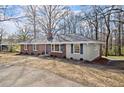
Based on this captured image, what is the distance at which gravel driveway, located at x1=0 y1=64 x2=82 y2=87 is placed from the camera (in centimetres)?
651

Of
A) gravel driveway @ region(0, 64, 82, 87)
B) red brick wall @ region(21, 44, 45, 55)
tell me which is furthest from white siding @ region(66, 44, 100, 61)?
gravel driveway @ region(0, 64, 82, 87)

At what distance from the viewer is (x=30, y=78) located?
6992 mm

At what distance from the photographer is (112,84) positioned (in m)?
6.64

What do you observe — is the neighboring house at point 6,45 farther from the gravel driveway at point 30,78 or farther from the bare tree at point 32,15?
the gravel driveway at point 30,78

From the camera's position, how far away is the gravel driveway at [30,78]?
651cm

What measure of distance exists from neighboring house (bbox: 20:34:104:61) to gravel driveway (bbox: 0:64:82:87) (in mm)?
4538

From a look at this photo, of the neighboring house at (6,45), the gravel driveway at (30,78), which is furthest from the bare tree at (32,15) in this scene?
the gravel driveway at (30,78)

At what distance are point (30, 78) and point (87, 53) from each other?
18.0 ft

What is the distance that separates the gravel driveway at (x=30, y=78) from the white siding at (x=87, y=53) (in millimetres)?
4472

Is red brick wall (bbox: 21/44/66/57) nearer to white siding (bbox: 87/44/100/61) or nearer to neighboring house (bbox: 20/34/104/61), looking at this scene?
neighboring house (bbox: 20/34/104/61)

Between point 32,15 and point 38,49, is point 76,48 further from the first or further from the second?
point 32,15

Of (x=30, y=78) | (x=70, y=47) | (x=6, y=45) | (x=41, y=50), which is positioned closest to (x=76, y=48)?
(x=70, y=47)
